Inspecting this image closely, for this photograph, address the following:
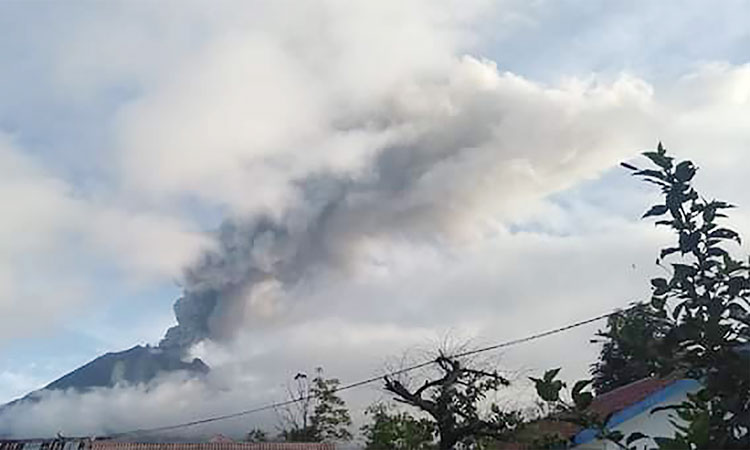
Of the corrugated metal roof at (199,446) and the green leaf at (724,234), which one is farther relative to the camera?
the corrugated metal roof at (199,446)

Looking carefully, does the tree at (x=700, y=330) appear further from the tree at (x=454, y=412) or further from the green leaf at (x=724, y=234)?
the tree at (x=454, y=412)

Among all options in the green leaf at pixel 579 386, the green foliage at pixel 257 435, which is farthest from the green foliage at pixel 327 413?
the green leaf at pixel 579 386

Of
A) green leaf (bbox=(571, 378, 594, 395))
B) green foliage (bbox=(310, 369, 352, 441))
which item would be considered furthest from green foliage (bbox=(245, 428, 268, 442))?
green leaf (bbox=(571, 378, 594, 395))

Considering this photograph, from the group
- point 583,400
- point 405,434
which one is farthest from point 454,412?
point 583,400

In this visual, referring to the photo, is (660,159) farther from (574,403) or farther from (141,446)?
(141,446)

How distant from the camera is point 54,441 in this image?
28.8 m

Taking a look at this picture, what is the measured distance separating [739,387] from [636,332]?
0.42 m

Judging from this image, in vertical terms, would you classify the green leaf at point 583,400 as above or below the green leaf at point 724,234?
below

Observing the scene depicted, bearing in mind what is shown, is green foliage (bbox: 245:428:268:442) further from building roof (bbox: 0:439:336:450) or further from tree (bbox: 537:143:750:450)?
tree (bbox: 537:143:750:450)

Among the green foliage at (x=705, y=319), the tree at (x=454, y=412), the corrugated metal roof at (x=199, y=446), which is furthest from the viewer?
the corrugated metal roof at (x=199, y=446)

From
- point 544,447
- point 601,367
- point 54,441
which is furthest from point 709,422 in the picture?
point 54,441

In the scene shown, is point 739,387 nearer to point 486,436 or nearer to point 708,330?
point 708,330

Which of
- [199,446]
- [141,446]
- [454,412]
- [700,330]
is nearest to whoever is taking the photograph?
[700,330]

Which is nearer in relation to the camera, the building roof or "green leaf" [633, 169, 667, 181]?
"green leaf" [633, 169, 667, 181]
